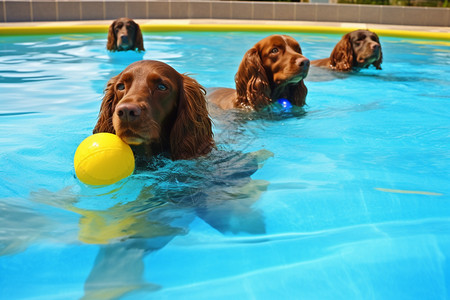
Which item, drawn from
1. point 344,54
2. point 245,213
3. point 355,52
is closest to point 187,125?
point 245,213

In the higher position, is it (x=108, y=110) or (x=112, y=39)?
(x=112, y=39)

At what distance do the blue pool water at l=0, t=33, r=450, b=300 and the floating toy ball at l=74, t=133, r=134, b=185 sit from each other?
0.21m

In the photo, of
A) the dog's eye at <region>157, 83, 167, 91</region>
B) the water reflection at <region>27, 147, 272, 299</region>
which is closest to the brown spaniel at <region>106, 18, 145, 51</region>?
the water reflection at <region>27, 147, 272, 299</region>

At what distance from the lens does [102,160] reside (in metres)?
3.08

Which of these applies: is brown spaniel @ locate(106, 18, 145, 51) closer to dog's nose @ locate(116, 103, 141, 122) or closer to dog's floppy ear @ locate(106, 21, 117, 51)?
dog's floppy ear @ locate(106, 21, 117, 51)

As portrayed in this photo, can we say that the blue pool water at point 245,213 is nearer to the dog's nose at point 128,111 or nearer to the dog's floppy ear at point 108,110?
the dog's floppy ear at point 108,110

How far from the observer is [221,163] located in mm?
3842

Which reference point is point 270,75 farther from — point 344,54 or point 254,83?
point 344,54

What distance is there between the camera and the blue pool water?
2.39 metres

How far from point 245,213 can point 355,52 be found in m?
6.38

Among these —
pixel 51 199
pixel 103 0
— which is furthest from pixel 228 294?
pixel 103 0

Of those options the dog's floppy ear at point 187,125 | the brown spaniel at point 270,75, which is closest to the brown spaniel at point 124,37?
the brown spaniel at point 270,75

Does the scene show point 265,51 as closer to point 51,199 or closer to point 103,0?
point 51,199

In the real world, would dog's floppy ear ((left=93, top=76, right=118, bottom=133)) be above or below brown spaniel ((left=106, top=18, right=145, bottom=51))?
below
